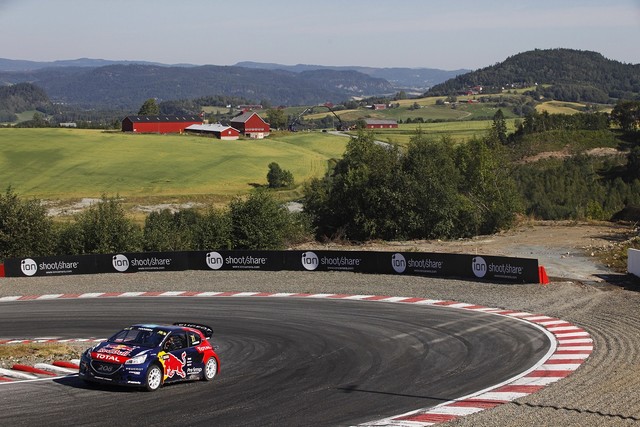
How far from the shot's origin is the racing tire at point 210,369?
21.7 metres

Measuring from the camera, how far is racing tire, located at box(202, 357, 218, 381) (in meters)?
21.7

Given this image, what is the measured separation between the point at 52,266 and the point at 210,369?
26400 millimetres

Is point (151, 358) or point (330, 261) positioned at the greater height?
point (151, 358)

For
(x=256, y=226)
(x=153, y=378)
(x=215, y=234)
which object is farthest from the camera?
(x=215, y=234)

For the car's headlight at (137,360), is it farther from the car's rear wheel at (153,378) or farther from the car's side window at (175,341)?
the car's side window at (175,341)

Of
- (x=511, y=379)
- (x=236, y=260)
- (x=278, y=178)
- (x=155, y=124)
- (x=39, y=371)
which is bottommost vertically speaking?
(x=278, y=178)

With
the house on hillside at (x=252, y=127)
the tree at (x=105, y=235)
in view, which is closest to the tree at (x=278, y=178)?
the tree at (x=105, y=235)

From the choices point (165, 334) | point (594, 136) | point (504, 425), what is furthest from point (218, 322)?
point (594, 136)

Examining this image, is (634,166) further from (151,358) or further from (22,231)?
(151,358)

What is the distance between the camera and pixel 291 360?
24.9 m

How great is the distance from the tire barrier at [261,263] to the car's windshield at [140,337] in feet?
75.5

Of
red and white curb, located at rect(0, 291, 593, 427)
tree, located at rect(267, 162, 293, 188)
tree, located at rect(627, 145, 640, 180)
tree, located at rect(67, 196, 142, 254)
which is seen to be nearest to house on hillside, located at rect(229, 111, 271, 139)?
tree, located at rect(267, 162, 293, 188)

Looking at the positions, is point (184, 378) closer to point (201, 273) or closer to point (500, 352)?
point (500, 352)

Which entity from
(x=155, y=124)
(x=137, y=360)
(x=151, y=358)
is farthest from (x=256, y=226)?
(x=155, y=124)
